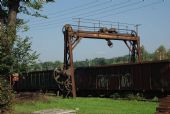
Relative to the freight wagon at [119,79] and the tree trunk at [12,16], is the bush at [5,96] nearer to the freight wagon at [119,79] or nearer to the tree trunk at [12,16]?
the tree trunk at [12,16]

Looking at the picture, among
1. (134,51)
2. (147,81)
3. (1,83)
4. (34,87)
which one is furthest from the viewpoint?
(34,87)

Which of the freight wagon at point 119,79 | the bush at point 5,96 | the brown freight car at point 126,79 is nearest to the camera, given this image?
the bush at point 5,96

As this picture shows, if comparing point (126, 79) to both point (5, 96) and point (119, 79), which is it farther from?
point (5, 96)

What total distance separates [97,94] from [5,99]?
20.1 metres

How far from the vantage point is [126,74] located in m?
32.6

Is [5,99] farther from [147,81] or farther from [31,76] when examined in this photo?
[31,76]

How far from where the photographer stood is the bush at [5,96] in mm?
17219

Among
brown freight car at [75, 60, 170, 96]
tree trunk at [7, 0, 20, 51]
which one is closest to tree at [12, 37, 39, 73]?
tree trunk at [7, 0, 20, 51]

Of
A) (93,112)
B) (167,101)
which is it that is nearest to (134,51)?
(93,112)

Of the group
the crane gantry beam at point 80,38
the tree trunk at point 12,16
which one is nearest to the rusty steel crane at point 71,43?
the crane gantry beam at point 80,38

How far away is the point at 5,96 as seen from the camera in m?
17.3

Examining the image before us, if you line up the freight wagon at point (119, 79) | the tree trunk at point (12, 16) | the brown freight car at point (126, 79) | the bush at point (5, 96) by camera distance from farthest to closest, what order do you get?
the freight wagon at point (119, 79)
the brown freight car at point (126, 79)
the tree trunk at point (12, 16)
the bush at point (5, 96)

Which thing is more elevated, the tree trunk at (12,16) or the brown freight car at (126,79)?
the tree trunk at (12,16)

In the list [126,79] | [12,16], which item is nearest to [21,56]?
[12,16]
